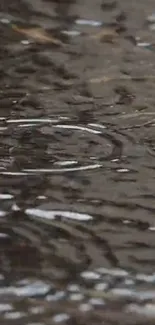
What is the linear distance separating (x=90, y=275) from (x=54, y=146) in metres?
0.39

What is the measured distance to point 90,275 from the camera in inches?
38.6

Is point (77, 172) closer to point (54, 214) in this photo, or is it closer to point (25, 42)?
point (54, 214)

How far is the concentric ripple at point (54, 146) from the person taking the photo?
1.27m

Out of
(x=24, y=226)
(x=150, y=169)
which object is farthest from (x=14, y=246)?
(x=150, y=169)

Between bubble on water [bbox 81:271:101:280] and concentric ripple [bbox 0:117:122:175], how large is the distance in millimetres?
282

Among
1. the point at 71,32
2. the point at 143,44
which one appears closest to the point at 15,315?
the point at 143,44

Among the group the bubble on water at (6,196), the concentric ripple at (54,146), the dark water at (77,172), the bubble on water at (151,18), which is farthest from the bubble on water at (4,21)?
the bubble on water at (6,196)

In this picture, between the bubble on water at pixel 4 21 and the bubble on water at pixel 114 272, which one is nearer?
the bubble on water at pixel 114 272

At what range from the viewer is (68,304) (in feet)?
3.04

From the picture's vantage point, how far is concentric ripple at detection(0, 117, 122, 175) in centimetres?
127

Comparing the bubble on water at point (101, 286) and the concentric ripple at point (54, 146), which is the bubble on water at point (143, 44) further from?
the bubble on water at point (101, 286)

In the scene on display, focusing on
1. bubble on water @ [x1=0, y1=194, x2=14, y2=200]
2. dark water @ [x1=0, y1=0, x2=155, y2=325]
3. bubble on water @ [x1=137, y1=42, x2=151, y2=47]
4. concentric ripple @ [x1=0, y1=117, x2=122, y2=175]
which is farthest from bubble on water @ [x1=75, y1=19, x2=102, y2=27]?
bubble on water @ [x1=0, y1=194, x2=14, y2=200]

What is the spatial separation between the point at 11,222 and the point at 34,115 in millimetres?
393

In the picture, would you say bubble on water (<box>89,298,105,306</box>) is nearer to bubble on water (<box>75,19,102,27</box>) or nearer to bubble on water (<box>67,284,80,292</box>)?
bubble on water (<box>67,284,80,292</box>)
